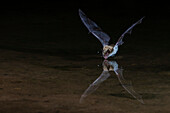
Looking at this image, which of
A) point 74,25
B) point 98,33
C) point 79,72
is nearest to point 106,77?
point 79,72

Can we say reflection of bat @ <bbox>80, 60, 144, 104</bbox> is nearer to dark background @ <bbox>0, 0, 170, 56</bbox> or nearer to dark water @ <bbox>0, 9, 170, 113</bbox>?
dark water @ <bbox>0, 9, 170, 113</bbox>

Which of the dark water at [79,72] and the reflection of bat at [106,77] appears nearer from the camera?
the dark water at [79,72]

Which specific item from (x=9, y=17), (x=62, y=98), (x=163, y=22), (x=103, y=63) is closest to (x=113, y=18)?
(x=163, y=22)

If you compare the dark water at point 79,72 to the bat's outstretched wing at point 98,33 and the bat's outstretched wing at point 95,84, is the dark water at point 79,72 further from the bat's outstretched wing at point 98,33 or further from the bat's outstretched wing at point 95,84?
the bat's outstretched wing at point 98,33

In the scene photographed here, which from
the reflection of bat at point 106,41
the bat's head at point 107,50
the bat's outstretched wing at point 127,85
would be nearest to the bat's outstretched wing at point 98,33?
the reflection of bat at point 106,41

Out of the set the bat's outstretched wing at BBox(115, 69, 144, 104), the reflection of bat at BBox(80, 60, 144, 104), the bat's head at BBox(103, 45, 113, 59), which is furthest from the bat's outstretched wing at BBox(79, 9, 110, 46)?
the bat's outstretched wing at BBox(115, 69, 144, 104)

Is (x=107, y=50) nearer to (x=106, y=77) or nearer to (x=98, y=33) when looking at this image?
(x=98, y=33)
